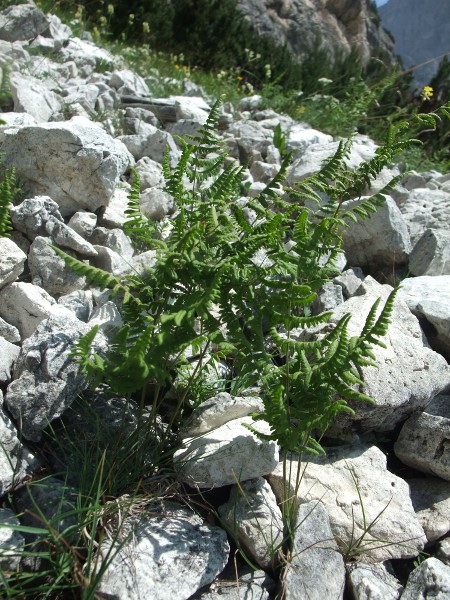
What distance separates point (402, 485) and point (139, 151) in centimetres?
358

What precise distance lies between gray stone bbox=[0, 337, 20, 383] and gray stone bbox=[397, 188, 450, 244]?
3.55 metres

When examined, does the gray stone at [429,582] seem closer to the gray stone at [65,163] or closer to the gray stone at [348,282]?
the gray stone at [348,282]

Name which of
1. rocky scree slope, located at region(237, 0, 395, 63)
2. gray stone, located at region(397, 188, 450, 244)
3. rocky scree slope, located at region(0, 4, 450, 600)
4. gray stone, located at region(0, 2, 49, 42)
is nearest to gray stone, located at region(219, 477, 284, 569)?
rocky scree slope, located at region(0, 4, 450, 600)

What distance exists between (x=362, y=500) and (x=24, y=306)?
2.02 m

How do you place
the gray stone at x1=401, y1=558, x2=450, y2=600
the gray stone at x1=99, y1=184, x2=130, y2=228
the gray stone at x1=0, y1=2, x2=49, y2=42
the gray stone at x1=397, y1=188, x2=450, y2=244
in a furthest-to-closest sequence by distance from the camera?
Answer: the gray stone at x1=0, y1=2, x2=49, y2=42, the gray stone at x1=397, y1=188, x2=450, y2=244, the gray stone at x1=99, y1=184, x2=130, y2=228, the gray stone at x1=401, y1=558, x2=450, y2=600

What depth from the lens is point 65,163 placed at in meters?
4.16

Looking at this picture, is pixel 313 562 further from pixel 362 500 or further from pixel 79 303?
pixel 79 303

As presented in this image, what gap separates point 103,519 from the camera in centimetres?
252

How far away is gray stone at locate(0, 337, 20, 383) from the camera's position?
285 centimetres

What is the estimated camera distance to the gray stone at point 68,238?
3.70 meters

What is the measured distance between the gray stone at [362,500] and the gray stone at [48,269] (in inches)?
64.4

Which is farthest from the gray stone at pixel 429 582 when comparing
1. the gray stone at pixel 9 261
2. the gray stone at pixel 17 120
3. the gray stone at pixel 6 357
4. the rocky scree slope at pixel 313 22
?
the rocky scree slope at pixel 313 22

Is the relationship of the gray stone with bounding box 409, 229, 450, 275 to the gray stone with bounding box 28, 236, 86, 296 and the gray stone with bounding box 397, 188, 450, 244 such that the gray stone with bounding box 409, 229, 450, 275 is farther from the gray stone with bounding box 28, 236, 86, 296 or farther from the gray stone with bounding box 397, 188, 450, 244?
the gray stone with bounding box 28, 236, 86, 296

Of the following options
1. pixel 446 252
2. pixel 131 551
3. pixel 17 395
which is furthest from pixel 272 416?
pixel 446 252
